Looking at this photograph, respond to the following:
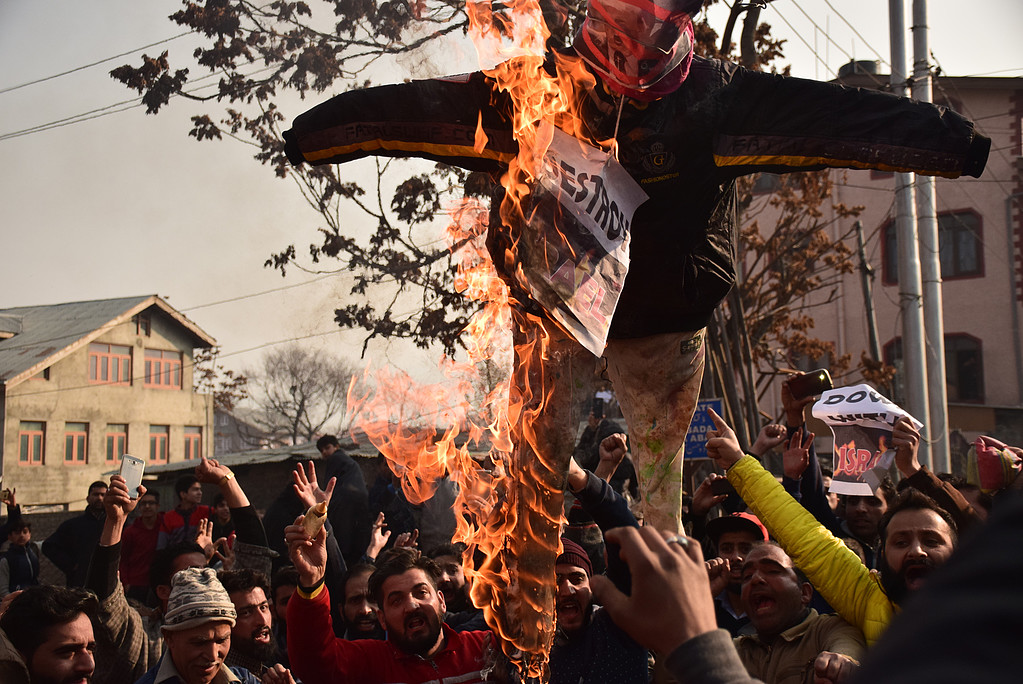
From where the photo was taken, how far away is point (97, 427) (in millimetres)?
27094

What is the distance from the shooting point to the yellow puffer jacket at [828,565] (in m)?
3.54

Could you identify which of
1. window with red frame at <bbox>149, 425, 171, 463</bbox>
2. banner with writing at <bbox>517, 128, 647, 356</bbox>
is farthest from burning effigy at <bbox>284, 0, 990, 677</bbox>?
window with red frame at <bbox>149, 425, 171, 463</bbox>

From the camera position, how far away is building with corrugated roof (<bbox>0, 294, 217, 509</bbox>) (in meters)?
24.3

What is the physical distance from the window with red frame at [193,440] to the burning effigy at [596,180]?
29492mm

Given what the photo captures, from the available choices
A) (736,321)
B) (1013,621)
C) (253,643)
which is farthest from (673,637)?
(736,321)

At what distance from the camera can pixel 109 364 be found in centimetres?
2742

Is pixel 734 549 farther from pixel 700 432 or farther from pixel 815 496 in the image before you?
pixel 700 432

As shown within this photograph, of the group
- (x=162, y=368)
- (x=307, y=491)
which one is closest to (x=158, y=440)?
(x=162, y=368)

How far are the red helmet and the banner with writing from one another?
0.26 meters

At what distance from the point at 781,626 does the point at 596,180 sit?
2.07 metres

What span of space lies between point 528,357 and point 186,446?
3008cm

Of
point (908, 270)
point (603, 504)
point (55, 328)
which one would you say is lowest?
point (603, 504)

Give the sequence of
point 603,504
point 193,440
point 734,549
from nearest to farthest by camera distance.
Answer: point 603,504, point 734,549, point 193,440

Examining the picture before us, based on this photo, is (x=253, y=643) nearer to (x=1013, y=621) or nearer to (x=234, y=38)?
(x=1013, y=621)
